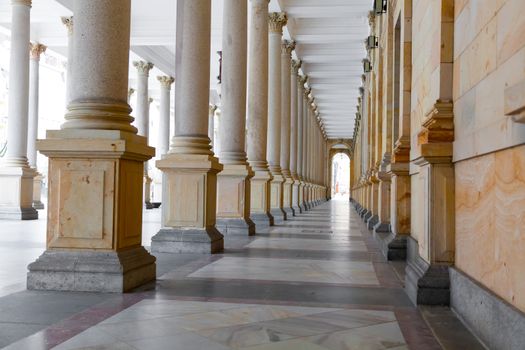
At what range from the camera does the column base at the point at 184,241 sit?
383 inches

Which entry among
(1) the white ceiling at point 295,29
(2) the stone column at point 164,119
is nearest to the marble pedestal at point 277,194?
(1) the white ceiling at point 295,29

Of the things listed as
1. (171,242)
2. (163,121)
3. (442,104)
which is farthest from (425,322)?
(163,121)

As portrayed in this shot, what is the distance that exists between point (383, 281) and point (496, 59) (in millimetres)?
3586

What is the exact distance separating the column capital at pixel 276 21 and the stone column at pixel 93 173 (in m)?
14.5

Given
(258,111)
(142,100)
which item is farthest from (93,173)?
(142,100)

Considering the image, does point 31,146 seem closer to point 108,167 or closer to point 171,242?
point 171,242

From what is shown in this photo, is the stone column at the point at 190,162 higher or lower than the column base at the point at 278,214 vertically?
higher

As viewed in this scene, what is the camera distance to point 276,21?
2066cm

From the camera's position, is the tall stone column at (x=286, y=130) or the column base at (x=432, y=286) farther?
the tall stone column at (x=286, y=130)

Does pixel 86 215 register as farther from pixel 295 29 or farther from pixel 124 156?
pixel 295 29

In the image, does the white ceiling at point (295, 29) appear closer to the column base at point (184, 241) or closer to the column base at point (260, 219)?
the column base at point (260, 219)

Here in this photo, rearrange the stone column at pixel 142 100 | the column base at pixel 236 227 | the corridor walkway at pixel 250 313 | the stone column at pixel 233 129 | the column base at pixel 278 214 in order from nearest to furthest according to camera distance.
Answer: the corridor walkway at pixel 250 313 → the stone column at pixel 233 129 → the column base at pixel 236 227 → the column base at pixel 278 214 → the stone column at pixel 142 100

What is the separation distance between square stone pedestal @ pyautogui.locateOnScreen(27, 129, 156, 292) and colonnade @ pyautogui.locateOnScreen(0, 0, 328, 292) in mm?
11

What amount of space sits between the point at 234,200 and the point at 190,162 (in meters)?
3.48
